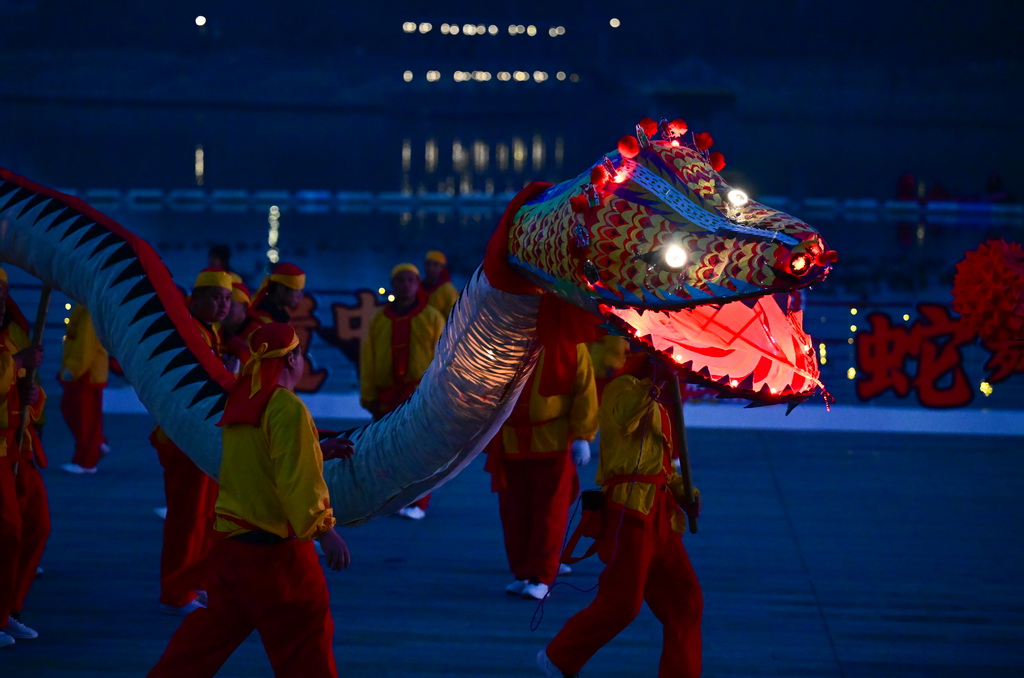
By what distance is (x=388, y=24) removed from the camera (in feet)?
185

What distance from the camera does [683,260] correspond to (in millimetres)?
3051

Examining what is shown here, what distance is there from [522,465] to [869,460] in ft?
11.8

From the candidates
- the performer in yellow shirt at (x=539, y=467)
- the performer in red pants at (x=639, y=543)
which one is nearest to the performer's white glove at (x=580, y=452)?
the performer in yellow shirt at (x=539, y=467)

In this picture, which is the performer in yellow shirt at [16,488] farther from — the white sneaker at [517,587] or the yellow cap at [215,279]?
the white sneaker at [517,587]

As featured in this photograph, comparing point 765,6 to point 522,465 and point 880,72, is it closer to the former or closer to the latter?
point 880,72

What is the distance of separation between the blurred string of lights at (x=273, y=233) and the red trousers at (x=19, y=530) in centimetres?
1427

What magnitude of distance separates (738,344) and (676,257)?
0.46m

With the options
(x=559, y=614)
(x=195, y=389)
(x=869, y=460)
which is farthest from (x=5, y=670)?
(x=869, y=460)

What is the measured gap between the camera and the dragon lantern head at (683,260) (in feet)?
9.77

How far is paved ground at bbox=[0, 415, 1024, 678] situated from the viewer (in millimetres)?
4789

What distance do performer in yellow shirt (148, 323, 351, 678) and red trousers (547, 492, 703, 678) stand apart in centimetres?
96

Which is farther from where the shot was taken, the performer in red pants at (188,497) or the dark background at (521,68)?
the dark background at (521,68)

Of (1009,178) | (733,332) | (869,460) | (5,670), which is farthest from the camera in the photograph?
(1009,178)

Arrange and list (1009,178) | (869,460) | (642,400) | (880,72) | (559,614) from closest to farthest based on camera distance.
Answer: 1. (642,400)
2. (559,614)
3. (869,460)
4. (1009,178)
5. (880,72)
